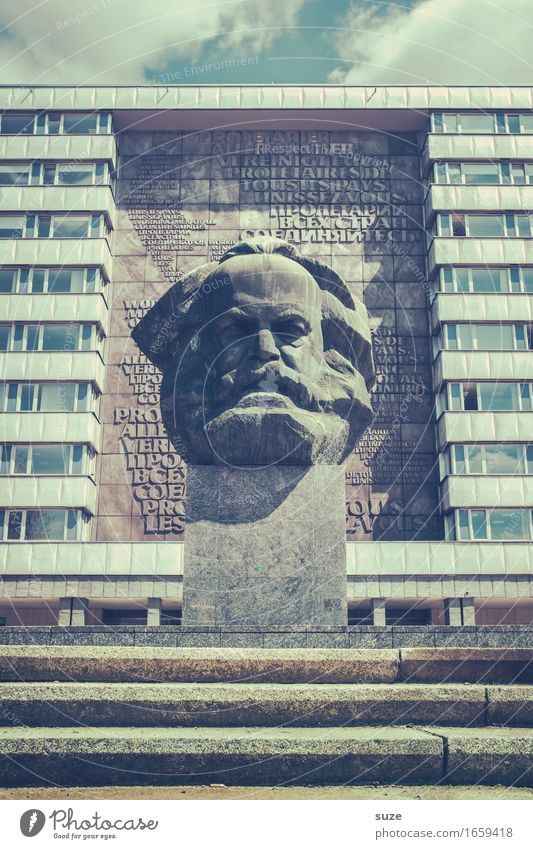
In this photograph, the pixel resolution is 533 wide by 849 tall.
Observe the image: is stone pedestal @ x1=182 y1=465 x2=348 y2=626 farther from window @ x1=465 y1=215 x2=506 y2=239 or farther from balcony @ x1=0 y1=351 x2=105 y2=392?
window @ x1=465 y1=215 x2=506 y2=239

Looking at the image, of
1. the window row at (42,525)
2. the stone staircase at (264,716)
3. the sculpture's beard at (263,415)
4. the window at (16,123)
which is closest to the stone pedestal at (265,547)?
the sculpture's beard at (263,415)

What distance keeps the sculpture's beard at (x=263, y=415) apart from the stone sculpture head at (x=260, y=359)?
1 centimetres

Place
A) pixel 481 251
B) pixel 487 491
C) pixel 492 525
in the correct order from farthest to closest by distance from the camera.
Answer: pixel 481 251
pixel 487 491
pixel 492 525

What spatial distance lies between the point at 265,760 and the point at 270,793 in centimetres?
35

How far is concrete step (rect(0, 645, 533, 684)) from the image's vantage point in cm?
945

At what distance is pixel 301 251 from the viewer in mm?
44312

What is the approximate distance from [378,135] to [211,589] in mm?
39000

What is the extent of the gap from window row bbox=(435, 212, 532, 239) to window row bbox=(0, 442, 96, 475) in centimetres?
2020

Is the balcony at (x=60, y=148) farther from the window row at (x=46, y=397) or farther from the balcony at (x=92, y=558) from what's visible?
the balcony at (x=92, y=558)

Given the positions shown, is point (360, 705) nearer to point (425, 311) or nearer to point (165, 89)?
point (425, 311)

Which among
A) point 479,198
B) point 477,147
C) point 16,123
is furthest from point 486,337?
point 16,123

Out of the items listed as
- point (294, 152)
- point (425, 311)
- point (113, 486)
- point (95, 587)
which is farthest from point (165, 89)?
point (95, 587)

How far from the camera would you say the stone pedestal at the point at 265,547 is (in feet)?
41.0

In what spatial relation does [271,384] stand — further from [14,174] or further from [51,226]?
[14,174]
